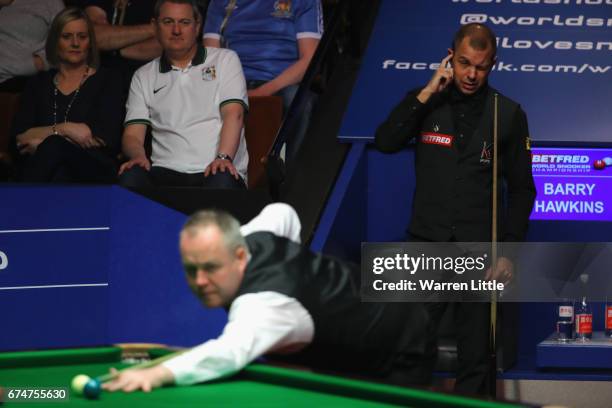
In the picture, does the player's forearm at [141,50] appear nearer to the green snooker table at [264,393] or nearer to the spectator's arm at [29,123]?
the spectator's arm at [29,123]

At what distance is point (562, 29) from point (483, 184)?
1.82m

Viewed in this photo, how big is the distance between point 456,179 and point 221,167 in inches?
44.4

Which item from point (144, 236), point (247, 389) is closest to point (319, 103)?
point (144, 236)

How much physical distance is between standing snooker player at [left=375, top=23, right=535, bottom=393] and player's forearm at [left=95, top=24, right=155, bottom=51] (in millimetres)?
2186

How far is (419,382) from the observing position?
3643 mm

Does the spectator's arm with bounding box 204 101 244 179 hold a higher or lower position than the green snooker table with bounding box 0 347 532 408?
higher

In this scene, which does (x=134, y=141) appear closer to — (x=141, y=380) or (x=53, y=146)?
(x=53, y=146)

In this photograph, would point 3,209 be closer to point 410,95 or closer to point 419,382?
point 410,95

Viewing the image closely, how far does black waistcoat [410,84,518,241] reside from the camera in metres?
4.50

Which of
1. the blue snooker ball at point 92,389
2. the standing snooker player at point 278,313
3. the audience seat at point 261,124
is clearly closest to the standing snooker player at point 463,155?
the standing snooker player at point 278,313

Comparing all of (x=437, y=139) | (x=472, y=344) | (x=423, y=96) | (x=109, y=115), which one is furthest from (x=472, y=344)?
(x=109, y=115)

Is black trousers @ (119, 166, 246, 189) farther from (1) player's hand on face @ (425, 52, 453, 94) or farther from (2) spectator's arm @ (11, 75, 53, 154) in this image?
(1) player's hand on face @ (425, 52, 453, 94)

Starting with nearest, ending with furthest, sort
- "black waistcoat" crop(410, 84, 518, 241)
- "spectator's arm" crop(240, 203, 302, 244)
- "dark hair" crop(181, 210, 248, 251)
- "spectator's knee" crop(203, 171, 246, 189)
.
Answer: "dark hair" crop(181, 210, 248, 251) → "spectator's arm" crop(240, 203, 302, 244) → "black waistcoat" crop(410, 84, 518, 241) → "spectator's knee" crop(203, 171, 246, 189)

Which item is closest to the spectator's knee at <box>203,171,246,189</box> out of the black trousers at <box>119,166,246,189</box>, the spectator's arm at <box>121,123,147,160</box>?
the black trousers at <box>119,166,246,189</box>
